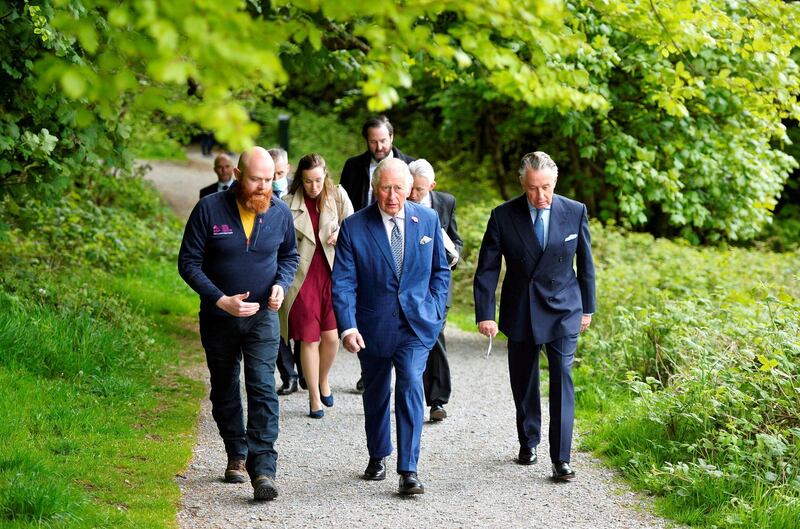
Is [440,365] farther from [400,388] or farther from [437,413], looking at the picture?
[400,388]

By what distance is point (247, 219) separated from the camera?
239 inches

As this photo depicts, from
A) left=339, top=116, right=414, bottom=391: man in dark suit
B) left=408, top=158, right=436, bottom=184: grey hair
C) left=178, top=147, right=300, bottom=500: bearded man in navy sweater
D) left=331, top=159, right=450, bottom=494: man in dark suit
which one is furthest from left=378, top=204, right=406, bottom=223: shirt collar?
left=339, top=116, right=414, bottom=391: man in dark suit

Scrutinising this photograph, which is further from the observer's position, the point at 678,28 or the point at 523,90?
the point at 678,28

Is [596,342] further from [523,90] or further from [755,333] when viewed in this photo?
[523,90]

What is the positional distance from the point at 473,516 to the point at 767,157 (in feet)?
36.5

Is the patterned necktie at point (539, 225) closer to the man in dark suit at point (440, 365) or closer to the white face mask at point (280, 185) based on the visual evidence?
the man in dark suit at point (440, 365)

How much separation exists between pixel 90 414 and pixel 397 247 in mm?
2524

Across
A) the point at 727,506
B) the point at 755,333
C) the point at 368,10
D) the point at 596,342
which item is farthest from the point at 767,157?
the point at 368,10

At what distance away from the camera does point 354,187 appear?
8891mm

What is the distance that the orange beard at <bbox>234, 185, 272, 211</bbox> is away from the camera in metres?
5.96

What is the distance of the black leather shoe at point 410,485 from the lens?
20.1ft

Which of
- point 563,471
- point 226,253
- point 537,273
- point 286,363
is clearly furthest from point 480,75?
point 226,253

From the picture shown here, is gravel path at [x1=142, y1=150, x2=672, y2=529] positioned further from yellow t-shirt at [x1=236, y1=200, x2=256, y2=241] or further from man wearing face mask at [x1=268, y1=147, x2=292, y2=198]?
man wearing face mask at [x1=268, y1=147, x2=292, y2=198]

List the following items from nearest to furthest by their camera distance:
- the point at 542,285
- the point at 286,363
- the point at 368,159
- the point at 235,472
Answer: the point at 235,472 → the point at 542,285 → the point at 368,159 → the point at 286,363
